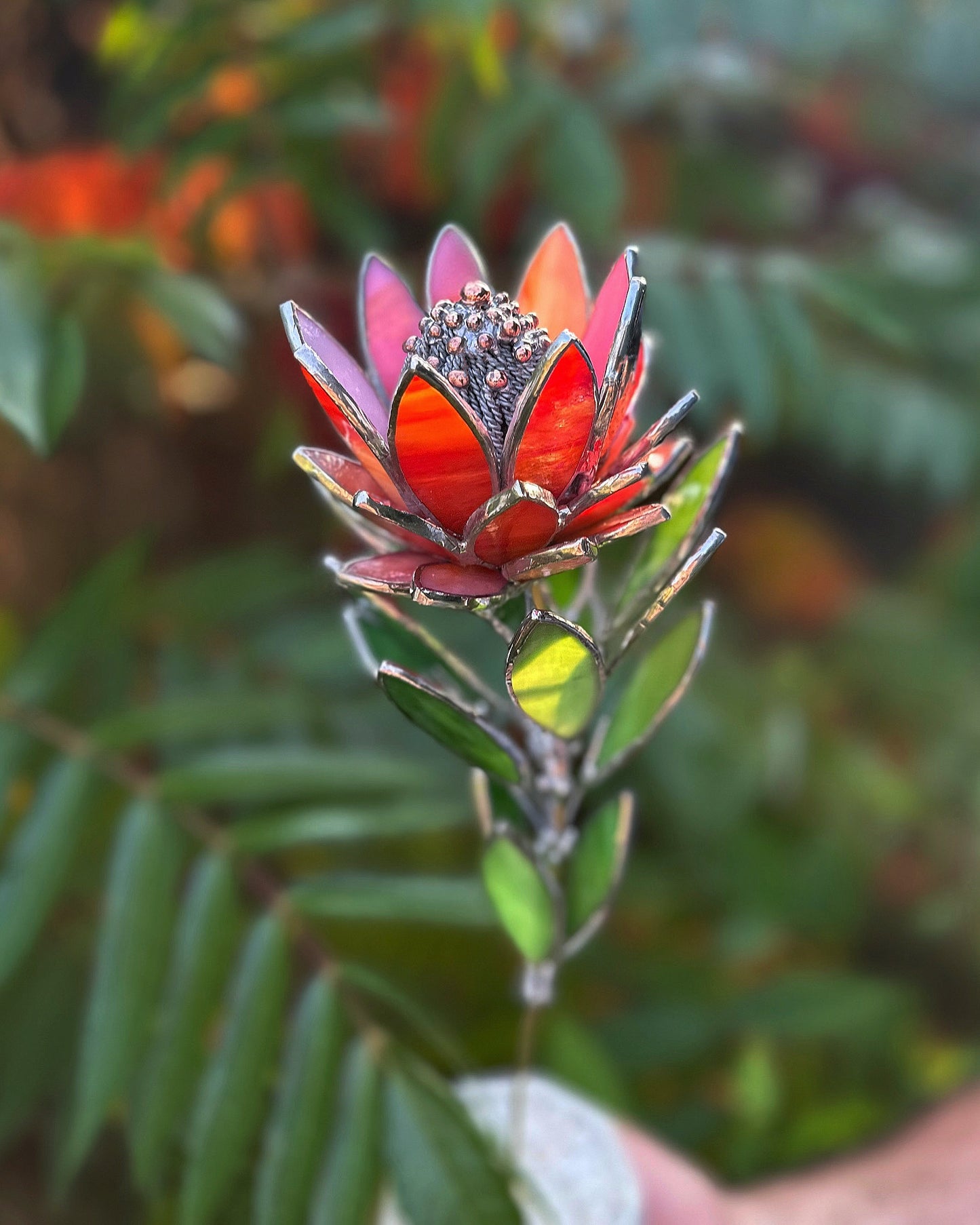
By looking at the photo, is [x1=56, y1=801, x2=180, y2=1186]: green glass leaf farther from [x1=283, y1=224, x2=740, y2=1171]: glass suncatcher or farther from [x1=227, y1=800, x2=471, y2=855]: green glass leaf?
[x1=283, y1=224, x2=740, y2=1171]: glass suncatcher

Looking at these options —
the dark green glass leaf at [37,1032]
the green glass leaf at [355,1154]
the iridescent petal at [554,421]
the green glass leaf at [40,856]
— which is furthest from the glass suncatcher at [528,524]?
the dark green glass leaf at [37,1032]

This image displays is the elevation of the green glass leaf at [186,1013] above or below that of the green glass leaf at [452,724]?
below

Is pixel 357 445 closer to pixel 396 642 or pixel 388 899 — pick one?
pixel 396 642

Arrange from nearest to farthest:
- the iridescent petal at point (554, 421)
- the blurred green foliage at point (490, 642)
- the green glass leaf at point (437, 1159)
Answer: the iridescent petal at point (554, 421)
the green glass leaf at point (437, 1159)
the blurred green foliage at point (490, 642)

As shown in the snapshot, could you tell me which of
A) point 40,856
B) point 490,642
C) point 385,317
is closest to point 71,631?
point 40,856

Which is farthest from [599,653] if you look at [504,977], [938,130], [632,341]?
[938,130]

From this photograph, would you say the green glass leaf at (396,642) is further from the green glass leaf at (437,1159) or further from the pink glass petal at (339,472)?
the green glass leaf at (437,1159)

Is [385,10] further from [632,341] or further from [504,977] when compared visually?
[504,977]

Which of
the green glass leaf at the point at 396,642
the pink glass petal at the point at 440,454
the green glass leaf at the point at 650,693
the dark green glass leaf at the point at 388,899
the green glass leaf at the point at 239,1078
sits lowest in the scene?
the green glass leaf at the point at 239,1078
